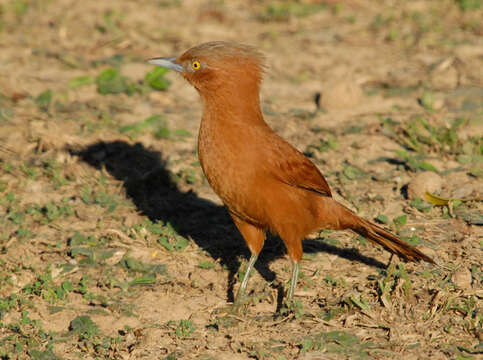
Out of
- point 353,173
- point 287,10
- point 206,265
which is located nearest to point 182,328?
point 206,265

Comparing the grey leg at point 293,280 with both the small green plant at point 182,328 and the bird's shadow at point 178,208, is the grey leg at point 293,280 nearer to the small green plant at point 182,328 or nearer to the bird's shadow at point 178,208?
the bird's shadow at point 178,208

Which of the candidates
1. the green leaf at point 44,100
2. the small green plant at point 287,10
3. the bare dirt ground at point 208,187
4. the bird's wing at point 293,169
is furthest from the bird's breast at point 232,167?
the small green plant at point 287,10

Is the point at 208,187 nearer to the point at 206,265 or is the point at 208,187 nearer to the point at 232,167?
the point at 206,265

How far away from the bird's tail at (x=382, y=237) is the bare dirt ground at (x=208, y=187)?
4.5 inches

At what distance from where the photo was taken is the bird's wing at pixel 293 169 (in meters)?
4.81

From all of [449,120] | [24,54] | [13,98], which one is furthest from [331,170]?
[24,54]

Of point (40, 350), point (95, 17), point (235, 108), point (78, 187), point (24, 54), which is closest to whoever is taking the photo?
point (40, 350)

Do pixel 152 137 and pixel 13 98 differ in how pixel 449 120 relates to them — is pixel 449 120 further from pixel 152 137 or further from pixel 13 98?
pixel 13 98

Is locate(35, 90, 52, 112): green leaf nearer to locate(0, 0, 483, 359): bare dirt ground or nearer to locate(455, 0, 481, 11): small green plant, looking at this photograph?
locate(0, 0, 483, 359): bare dirt ground

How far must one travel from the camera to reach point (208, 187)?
6.71 m

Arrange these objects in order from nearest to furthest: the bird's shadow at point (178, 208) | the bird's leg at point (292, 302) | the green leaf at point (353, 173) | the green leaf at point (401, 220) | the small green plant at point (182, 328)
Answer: the small green plant at point (182, 328), the bird's leg at point (292, 302), the bird's shadow at point (178, 208), the green leaf at point (401, 220), the green leaf at point (353, 173)

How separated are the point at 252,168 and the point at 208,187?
6.86ft

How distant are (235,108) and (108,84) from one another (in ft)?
12.9

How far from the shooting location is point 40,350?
14.8 ft
